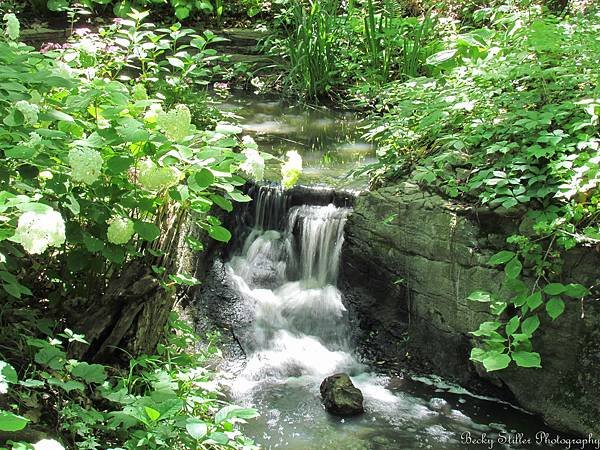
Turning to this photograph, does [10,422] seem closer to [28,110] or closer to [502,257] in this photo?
[28,110]

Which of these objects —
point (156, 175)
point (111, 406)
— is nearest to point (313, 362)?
point (111, 406)

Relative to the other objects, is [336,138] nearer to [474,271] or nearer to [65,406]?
[474,271]

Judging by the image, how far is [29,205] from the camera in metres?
1.86

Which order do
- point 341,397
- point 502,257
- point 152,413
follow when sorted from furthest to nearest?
point 341,397 → point 502,257 → point 152,413

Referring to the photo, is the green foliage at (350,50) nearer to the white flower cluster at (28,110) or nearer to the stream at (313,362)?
the stream at (313,362)

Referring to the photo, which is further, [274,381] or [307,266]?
[307,266]

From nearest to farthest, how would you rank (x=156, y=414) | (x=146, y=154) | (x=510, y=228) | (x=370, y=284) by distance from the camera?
1. (x=156, y=414)
2. (x=146, y=154)
3. (x=510, y=228)
4. (x=370, y=284)

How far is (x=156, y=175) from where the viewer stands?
2.37 m

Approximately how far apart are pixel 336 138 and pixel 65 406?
4.39 meters

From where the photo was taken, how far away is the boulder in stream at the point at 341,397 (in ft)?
11.8

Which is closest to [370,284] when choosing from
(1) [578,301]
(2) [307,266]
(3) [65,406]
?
(2) [307,266]

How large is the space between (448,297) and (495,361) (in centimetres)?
82

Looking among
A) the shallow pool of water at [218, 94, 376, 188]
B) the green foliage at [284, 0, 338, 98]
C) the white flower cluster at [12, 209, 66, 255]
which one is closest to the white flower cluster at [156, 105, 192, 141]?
the white flower cluster at [12, 209, 66, 255]

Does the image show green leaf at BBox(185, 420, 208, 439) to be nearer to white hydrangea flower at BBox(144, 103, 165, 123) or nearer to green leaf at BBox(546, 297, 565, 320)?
white hydrangea flower at BBox(144, 103, 165, 123)
